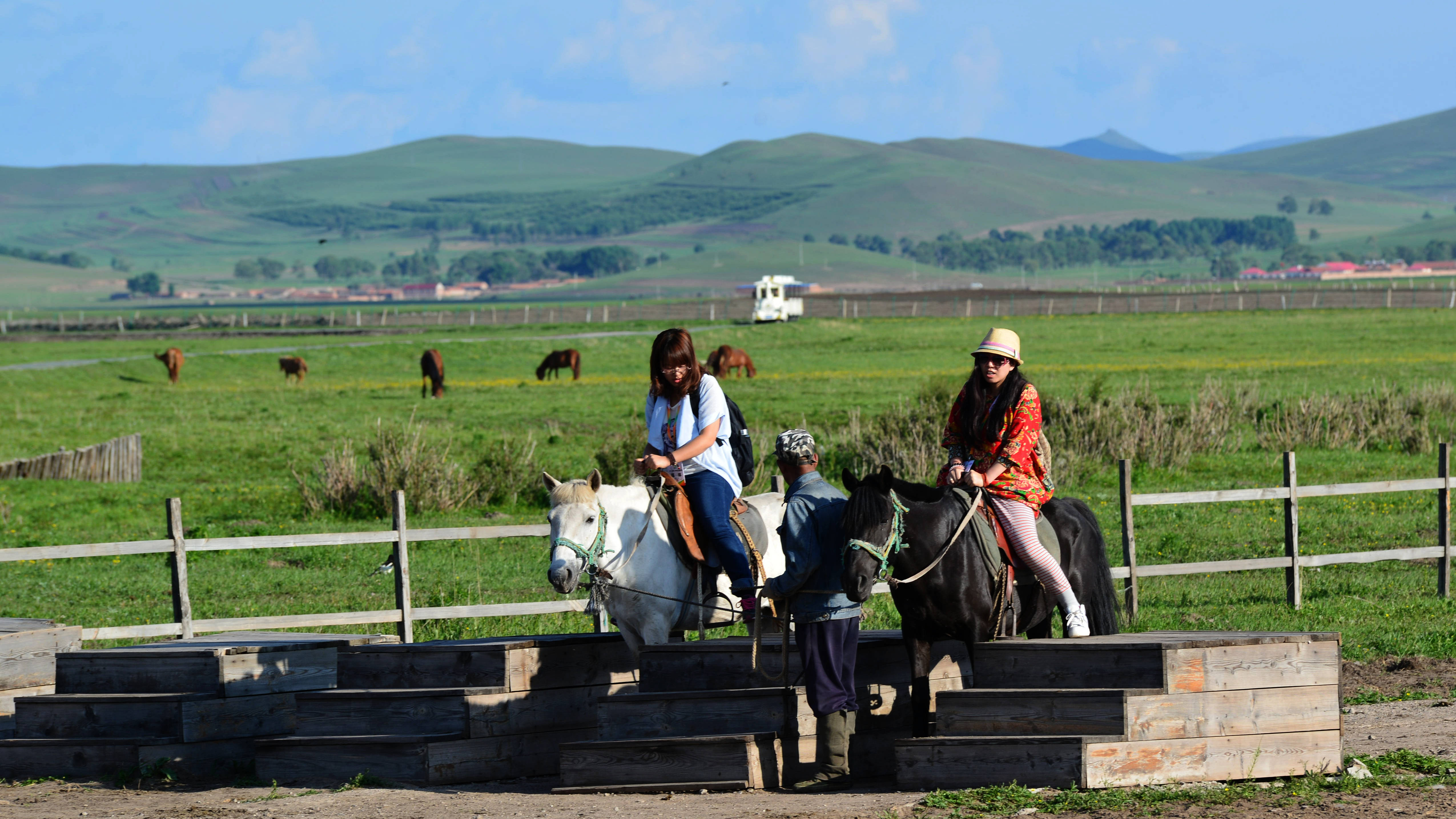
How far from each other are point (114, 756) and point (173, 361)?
41.2 meters

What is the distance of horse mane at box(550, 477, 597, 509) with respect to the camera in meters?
8.23

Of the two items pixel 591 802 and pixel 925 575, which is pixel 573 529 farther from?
pixel 925 575

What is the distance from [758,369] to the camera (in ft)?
172

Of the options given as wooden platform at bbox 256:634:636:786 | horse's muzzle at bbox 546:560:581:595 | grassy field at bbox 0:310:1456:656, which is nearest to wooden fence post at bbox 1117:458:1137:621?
grassy field at bbox 0:310:1456:656

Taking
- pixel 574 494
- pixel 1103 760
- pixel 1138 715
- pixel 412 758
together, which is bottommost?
pixel 412 758

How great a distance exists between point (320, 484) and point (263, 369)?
1285 inches

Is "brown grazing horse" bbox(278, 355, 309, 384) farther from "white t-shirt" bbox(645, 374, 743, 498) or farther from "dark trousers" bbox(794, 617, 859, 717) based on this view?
"dark trousers" bbox(794, 617, 859, 717)

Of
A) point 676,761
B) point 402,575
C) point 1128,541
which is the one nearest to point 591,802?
point 676,761

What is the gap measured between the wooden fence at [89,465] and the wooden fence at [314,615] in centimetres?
1265

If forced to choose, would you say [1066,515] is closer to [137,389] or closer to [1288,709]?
[1288,709]

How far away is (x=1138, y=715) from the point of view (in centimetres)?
700

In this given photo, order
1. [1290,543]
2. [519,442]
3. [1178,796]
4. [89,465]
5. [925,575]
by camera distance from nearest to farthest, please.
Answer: [1178,796] < [925,575] < [1290,543] < [89,465] < [519,442]

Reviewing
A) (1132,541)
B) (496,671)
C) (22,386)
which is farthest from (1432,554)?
(22,386)

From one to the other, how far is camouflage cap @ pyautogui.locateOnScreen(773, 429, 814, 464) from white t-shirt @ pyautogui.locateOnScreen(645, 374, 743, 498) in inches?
26.7
